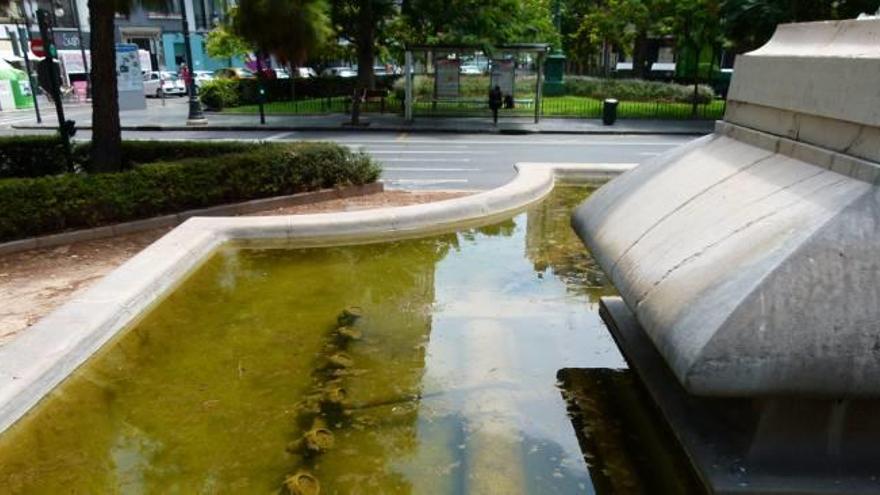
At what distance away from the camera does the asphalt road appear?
14711 mm

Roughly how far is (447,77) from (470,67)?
2.43m

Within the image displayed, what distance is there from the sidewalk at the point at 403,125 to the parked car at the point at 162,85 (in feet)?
41.7

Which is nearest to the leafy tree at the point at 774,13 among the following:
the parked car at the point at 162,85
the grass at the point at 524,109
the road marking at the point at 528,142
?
the road marking at the point at 528,142

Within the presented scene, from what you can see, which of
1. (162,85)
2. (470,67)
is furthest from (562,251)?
(162,85)

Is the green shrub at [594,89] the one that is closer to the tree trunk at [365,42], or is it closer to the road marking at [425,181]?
the tree trunk at [365,42]

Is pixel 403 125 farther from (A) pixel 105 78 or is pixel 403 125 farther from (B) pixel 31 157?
(A) pixel 105 78

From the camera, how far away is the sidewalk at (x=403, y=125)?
23.7 meters

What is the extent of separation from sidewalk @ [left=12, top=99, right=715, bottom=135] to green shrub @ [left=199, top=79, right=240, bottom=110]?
266 centimetres

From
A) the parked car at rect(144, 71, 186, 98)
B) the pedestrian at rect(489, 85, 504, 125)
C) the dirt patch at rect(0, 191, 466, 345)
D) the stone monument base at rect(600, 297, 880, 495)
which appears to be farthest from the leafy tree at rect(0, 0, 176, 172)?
the parked car at rect(144, 71, 186, 98)

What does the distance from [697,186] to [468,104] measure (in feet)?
79.8

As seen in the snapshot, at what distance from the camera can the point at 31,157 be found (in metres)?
12.1

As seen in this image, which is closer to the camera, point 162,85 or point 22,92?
point 22,92

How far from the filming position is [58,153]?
482 inches

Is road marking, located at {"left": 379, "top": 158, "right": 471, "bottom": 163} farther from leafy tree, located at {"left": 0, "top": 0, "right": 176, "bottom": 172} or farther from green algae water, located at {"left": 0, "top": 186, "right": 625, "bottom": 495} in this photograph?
green algae water, located at {"left": 0, "top": 186, "right": 625, "bottom": 495}
